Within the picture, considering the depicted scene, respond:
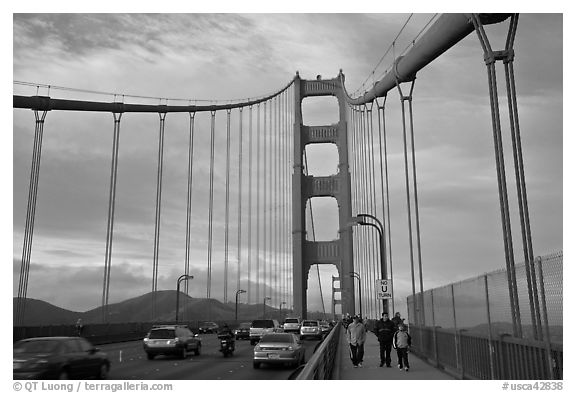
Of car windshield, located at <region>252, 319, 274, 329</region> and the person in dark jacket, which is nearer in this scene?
the person in dark jacket

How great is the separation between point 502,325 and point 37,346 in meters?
10.0

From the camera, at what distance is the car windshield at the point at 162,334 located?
24.4 metres

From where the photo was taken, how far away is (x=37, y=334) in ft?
100

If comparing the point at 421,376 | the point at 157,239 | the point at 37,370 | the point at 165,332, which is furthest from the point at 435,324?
the point at 157,239

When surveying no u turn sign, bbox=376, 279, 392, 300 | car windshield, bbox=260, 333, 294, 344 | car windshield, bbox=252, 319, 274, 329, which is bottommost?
car windshield, bbox=260, 333, 294, 344

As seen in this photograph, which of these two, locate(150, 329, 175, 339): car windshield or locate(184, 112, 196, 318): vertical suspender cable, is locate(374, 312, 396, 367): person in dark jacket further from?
locate(184, 112, 196, 318): vertical suspender cable

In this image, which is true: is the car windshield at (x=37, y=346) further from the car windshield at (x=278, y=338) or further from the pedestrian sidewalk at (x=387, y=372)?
the car windshield at (x=278, y=338)

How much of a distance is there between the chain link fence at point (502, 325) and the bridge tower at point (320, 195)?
58.9m

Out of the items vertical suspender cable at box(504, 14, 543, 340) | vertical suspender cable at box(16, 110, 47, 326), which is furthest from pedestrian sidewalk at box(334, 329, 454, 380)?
vertical suspender cable at box(16, 110, 47, 326)

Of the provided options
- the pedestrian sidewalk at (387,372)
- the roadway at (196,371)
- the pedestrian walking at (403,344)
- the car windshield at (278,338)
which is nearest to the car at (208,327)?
the roadway at (196,371)

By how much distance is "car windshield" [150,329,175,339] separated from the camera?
24.4 meters

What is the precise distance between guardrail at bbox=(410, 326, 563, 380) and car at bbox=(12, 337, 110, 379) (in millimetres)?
9242

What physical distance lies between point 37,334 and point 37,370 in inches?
804
